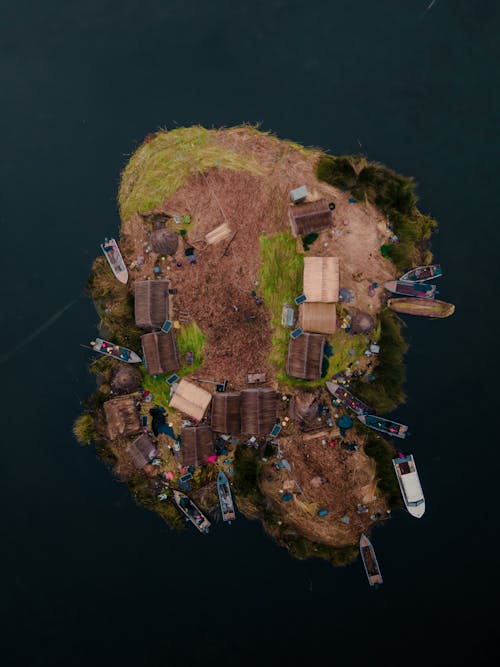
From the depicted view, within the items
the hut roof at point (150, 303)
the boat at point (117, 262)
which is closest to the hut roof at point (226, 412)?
the hut roof at point (150, 303)

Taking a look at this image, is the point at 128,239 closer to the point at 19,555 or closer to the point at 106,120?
the point at 106,120

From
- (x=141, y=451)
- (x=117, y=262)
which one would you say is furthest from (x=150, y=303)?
(x=141, y=451)

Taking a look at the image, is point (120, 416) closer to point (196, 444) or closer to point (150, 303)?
point (196, 444)

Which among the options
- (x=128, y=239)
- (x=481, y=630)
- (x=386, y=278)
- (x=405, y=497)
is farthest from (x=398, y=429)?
(x=128, y=239)

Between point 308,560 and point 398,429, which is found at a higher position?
point 398,429

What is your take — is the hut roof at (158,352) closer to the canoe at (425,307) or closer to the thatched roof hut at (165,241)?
the thatched roof hut at (165,241)

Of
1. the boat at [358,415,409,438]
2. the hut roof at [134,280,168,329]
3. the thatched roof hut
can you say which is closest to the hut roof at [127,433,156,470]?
the hut roof at [134,280,168,329]
